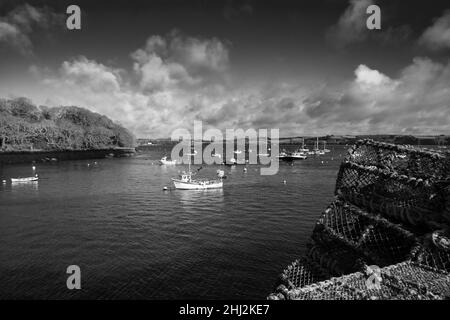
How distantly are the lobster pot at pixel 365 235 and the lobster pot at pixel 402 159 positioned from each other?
4.71 ft

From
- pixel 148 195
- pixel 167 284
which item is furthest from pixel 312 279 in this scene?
pixel 148 195

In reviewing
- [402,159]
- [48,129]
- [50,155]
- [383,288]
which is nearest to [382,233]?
[402,159]

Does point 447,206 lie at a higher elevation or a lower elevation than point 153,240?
higher

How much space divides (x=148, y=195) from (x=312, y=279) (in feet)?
152

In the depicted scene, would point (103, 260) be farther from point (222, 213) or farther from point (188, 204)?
point (188, 204)

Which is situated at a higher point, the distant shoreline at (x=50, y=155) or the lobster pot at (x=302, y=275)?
the distant shoreline at (x=50, y=155)

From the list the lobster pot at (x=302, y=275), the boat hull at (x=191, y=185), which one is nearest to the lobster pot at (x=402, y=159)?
the lobster pot at (x=302, y=275)

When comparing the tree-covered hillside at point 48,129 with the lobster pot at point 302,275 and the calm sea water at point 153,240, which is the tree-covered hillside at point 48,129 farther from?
the lobster pot at point 302,275

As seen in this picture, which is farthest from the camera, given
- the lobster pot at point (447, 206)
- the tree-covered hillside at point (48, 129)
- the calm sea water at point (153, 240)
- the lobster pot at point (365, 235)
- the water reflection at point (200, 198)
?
the tree-covered hillside at point (48, 129)

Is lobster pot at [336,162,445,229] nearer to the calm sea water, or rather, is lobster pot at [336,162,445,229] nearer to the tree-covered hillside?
the calm sea water

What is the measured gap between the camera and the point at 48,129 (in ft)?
532

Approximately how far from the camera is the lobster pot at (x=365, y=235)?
7.33 metres

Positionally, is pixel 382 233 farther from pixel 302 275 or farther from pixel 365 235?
pixel 302 275

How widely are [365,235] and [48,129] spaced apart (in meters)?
180
